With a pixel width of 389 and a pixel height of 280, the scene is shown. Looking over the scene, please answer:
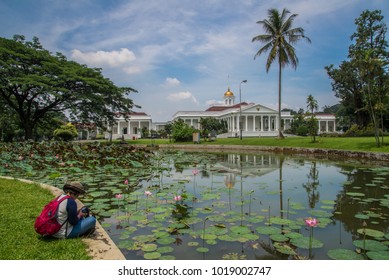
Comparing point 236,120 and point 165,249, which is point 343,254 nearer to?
point 165,249

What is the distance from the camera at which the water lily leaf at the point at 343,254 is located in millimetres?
3264

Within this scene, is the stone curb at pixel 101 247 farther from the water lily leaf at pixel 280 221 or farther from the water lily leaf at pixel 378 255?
the water lily leaf at pixel 378 255

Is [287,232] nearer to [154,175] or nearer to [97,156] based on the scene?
[154,175]

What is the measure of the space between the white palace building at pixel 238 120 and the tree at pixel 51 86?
20.0 meters

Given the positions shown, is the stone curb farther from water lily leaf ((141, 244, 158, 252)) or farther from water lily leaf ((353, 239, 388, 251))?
water lily leaf ((353, 239, 388, 251))

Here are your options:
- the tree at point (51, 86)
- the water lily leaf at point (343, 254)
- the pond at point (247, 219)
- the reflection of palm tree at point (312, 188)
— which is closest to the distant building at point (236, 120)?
the tree at point (51, 86)

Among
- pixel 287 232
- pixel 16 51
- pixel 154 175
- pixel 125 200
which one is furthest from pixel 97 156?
pixel 16 51

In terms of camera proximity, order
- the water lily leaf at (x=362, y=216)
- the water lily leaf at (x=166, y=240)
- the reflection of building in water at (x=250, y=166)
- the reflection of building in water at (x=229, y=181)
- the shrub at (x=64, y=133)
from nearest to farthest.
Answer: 1. the water lily leaf at (x=166, y=240)
2. the water lily leaf at (x=362, y=216)
3. the reflection of building in water at (x=229, y=181)
4. the reflection of building in water at (x=250, y=166)
5. the shrub at (x=64, y=133)

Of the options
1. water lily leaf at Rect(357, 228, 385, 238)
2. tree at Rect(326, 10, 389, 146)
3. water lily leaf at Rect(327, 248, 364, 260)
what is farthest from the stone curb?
tree at Rect(326, 10, 389, 146)

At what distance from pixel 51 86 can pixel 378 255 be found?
25031 mm

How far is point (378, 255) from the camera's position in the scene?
10.6 ft

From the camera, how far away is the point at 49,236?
3.62m

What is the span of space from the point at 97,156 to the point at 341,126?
54032 mm

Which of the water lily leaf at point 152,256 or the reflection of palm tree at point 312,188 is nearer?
the water lily leaf at point 152,256
